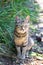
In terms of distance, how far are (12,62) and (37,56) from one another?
0.67 metres

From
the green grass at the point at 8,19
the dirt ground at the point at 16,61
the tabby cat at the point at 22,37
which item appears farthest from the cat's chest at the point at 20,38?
the green grass at the point at 8,19

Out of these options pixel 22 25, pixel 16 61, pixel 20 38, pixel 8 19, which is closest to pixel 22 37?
pixel 20 38

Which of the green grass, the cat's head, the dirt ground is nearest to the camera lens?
the cat's head

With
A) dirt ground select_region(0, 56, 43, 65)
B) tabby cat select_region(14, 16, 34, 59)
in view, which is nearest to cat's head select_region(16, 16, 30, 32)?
tabby cat select_region(14, 16, 34, 59)

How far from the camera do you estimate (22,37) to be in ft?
17.0

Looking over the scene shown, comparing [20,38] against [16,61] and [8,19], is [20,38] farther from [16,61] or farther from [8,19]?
[8,19]

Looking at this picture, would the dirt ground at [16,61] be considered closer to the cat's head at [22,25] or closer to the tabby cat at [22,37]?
the tabby cat at [22,37]

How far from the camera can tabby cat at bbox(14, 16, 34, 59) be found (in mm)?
5074

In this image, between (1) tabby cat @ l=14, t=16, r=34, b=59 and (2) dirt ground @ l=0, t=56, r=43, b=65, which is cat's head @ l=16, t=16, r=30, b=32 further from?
(2) dirt ground @ l=0, t=56, r=43, b=65

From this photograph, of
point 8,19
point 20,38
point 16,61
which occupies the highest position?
point 20,38

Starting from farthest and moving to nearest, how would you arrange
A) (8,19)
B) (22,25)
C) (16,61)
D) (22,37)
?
(8,19)
(16,61)
(22,37)
(22,25)

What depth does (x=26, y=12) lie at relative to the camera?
7312 millimetres

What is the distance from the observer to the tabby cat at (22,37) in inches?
200

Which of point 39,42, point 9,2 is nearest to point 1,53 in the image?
point 39,42
